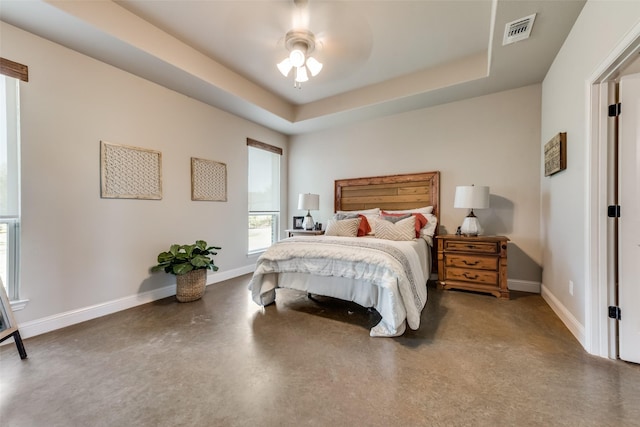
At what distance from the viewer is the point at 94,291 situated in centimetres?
258

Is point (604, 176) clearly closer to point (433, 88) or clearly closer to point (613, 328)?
point (613, 328)

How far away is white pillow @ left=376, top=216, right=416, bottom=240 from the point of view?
313cm

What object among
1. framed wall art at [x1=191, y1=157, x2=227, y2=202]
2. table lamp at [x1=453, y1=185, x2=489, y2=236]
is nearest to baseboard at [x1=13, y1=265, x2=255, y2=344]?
framed wall art at [x1=191, y1=157, x2=227, y2=202]

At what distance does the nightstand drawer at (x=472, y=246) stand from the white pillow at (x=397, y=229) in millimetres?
544

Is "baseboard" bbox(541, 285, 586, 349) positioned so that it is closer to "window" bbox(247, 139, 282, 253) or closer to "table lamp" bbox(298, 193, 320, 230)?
"table lamp" bbox(298, 193, 320, 230)

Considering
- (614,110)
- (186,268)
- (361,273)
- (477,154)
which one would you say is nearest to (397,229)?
(361,273)

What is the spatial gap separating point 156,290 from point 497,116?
193 inches

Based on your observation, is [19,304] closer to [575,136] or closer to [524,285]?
[575,136]

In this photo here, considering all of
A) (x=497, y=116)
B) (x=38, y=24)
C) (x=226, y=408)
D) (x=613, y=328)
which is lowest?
(x=226, y=408)

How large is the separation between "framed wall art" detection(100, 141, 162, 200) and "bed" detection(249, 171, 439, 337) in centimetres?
164

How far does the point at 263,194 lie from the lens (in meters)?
4.75

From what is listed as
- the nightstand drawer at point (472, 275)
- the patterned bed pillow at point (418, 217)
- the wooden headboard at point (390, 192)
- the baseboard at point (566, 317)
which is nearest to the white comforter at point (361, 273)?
the patterned bed pillow at point (418, 217)

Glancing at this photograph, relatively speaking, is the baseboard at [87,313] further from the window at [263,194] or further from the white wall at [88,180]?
the window at [263,194]

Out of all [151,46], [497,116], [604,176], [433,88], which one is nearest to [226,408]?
[604,176]
